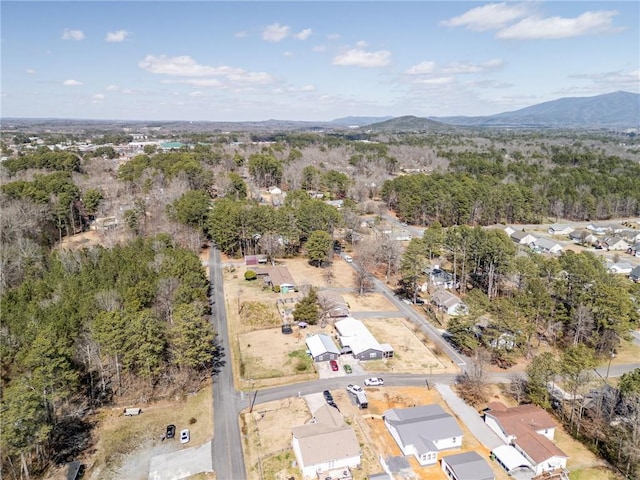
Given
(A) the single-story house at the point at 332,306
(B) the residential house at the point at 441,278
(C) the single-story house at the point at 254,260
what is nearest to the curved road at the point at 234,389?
(A) the single-story house at the point at 332,306

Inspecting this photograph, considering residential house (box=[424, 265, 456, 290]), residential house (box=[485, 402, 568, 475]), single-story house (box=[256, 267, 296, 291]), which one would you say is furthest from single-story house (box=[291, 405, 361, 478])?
residential house (box=[424, 265, 456, 290])

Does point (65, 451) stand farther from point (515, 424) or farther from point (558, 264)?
point (558, 264)

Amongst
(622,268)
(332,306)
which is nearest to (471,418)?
(332,306)

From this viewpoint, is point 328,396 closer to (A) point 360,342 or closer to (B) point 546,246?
(A) point 360,342

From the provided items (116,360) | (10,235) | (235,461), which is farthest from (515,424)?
(10,235)

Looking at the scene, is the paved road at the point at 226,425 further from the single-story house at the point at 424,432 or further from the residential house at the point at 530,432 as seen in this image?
the residential house at the point at 530,432

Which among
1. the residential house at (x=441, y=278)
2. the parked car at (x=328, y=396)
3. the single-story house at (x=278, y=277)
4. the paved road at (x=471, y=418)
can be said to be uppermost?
the single-story house at (x=278, y=277)
